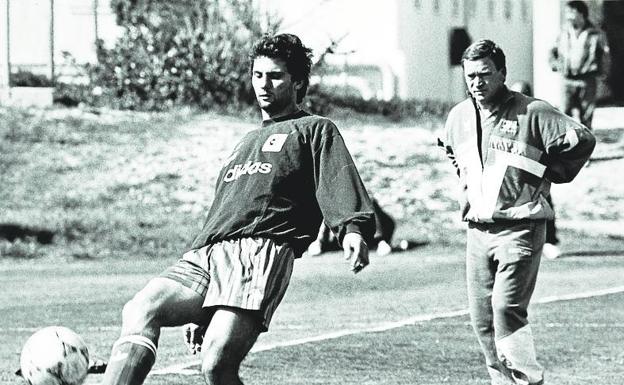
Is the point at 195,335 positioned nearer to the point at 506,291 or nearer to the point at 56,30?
the point at 506,291

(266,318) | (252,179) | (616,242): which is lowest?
(616,242)

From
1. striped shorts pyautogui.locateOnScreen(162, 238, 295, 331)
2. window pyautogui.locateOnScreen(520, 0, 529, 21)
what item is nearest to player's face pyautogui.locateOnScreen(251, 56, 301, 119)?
striped shorts pyautogui.locateOnScreen(162, 238, 295, 331)

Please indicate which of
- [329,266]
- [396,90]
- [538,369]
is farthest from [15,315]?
[396,90]

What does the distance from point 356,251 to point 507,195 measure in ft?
6.46

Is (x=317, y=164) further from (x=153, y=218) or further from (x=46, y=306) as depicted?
(x=153, y=218)

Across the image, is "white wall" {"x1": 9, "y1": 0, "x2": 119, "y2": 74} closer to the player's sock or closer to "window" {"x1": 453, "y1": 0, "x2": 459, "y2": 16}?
"window" {"x1": 453, "y1": 0, "x2": 459, "y2": 16}

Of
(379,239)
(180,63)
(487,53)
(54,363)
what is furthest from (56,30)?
(54,363)

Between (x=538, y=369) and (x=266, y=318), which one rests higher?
(x=266, y=318)

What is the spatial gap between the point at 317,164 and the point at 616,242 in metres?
12.0

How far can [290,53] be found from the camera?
6.66 meters

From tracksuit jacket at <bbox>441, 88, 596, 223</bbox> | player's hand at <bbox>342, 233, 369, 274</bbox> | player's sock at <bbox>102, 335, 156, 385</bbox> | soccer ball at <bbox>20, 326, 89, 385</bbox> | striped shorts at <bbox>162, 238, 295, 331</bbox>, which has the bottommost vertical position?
soccer ball at <bbox>20, 326, 89, 385</bbox>

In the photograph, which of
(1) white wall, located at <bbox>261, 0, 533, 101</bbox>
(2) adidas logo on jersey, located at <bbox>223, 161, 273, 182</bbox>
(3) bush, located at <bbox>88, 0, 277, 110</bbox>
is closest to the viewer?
(2) adidas logo on jersey, located at <bbox>223, 161, 273, 182</bbox>

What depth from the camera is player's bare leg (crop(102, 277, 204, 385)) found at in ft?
19.9

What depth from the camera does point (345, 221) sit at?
636cm
